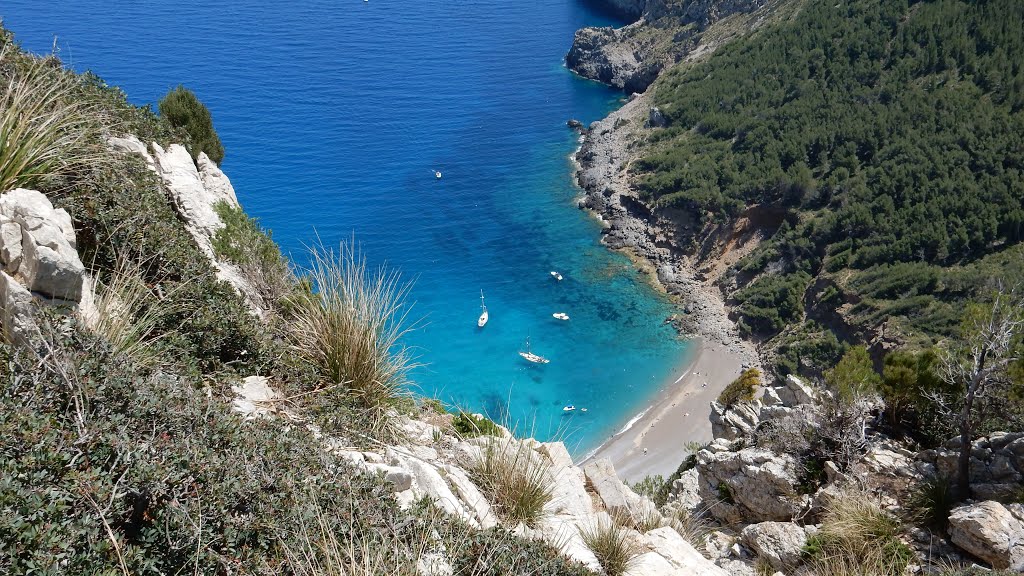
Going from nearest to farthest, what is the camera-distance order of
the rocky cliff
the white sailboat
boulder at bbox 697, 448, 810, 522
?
boulder at bbox 697, 448, 810, 522
the white sailboat
the rocky cliff

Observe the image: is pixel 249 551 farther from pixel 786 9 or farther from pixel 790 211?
pixel 786 9

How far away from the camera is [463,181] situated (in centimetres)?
5009

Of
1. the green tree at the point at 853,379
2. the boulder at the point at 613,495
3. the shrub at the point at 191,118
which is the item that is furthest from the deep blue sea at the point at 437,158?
the shrub at the point at 191,118

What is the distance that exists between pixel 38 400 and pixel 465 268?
38.0 metres

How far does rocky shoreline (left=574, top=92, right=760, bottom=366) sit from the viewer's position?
35.4 meters

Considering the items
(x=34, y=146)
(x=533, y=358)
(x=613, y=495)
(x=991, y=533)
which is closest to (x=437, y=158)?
(x=533, y=358)

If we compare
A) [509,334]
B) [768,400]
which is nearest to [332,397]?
[768,400]

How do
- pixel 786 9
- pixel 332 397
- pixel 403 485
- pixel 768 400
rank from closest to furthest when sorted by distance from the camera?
pixel 403 485, pixel 332 397, pixel 768 400, pixel 786 9

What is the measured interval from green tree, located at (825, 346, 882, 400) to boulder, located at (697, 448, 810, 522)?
1.65 m

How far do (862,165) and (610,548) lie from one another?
4142cm

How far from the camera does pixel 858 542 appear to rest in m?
8.02

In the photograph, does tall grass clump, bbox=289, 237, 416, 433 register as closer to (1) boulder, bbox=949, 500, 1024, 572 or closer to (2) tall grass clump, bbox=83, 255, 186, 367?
(2) tall grass clump, bbox=83, 255, 186, 367

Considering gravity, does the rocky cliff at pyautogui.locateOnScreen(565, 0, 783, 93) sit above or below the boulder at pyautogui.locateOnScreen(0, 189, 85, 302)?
above

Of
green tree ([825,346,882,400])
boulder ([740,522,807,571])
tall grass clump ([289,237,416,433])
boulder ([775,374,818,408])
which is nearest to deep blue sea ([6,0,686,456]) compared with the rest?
boulder ([775,374,818,408])
